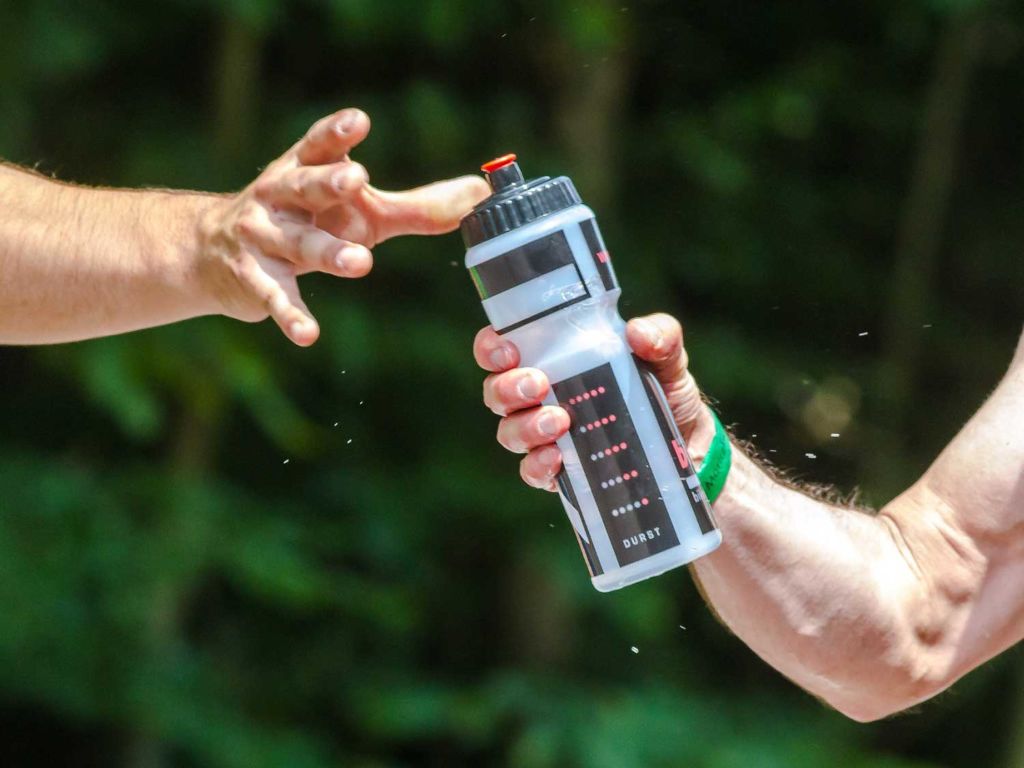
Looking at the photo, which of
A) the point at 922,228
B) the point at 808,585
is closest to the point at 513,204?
the point at 808,585

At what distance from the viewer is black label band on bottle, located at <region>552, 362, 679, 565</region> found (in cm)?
155

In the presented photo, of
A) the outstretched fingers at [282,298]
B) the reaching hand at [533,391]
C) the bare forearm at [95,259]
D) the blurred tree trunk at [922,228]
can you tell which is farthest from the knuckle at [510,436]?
the blurred tree trunk at [922,228]

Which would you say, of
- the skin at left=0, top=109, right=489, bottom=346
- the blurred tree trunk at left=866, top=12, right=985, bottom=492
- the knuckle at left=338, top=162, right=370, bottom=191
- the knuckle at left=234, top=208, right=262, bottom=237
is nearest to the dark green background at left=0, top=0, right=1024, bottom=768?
the blurred tree trunk at left=866, top=12, right=985, bottom=492

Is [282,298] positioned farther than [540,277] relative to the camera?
Yes

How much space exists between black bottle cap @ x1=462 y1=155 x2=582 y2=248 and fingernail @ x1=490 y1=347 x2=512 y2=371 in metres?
0.12

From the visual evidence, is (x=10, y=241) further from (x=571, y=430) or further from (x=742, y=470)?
(x=742, y=470)

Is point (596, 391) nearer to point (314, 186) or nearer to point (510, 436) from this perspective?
point (510, 436)

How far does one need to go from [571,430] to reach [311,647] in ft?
10.9

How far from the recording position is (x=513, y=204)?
5.07 ft

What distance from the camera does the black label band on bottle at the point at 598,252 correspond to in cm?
156

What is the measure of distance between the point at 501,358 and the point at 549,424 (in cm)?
9

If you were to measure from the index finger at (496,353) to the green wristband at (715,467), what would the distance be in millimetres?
387

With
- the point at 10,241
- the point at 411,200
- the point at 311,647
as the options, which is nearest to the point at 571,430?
the point at 411,200

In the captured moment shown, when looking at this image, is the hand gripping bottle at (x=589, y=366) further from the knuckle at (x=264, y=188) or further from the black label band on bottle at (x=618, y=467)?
the knuckle at (x=264, y=188)
